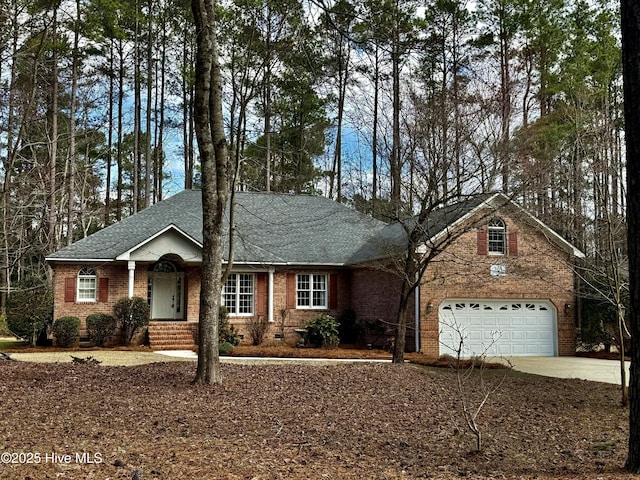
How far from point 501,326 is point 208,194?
12633 millimetres

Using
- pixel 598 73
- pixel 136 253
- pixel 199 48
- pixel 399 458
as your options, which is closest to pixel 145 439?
pixel 399 458

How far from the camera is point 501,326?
20.4 metres

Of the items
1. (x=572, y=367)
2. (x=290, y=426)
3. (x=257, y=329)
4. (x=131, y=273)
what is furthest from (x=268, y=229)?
(x=290, y=426)

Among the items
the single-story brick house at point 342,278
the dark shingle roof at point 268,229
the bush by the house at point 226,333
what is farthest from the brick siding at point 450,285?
the bush by the house at point 226,333

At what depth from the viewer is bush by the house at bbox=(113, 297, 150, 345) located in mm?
20703

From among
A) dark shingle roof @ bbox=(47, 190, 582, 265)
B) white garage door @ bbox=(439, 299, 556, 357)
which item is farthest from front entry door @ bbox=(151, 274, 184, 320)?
white garage door @ bbox=(439, 299, 556, 357)

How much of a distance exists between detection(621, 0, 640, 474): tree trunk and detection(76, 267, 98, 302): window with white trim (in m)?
18.5

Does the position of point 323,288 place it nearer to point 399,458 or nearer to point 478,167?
point 478,167

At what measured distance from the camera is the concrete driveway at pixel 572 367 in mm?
15002

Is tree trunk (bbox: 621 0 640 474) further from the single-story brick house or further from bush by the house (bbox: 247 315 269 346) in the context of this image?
bush by the house (bbox: 247 315 269 346)

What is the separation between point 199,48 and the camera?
446 inches

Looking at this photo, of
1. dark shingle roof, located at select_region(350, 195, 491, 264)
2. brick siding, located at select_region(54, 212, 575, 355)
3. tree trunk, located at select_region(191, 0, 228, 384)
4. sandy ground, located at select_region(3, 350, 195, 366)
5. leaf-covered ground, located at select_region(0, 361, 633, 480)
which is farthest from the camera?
brick siding, located at select_region(54, 212, 575, 355)

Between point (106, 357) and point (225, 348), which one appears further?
point (225, 348)

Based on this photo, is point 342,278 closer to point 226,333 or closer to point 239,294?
point 239,294
